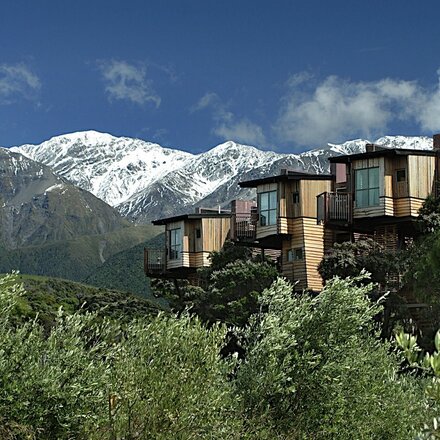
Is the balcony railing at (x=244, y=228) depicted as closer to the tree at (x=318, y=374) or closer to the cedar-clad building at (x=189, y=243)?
the cedar-clad building at (x=189, y=243)

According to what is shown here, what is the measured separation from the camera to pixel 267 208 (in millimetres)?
57594

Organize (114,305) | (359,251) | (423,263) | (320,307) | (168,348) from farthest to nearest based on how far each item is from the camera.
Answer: (114,305) < (359,251) < (423,263) < (320,307) < (168,348)

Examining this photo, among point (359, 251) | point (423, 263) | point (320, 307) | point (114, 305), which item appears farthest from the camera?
point (114, 305)

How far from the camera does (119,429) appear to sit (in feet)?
61.1

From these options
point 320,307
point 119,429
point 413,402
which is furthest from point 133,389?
point 413,402

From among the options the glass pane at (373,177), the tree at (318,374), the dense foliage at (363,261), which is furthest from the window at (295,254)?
the tree at (318,374)

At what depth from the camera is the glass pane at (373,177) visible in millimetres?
52844

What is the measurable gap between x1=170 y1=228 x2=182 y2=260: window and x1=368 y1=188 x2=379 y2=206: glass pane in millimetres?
17561

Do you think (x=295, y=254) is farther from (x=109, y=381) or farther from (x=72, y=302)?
(x=109, y=381)

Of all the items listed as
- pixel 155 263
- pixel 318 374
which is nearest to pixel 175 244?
pixel 155 263

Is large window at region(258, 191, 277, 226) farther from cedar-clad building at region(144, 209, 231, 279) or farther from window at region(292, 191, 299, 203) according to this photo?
cedar-clad building at region(144, 209, 231, 279)

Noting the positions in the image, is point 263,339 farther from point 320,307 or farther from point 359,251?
point 359,251

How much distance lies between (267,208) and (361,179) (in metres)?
6.50

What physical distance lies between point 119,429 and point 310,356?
555 centimetres
